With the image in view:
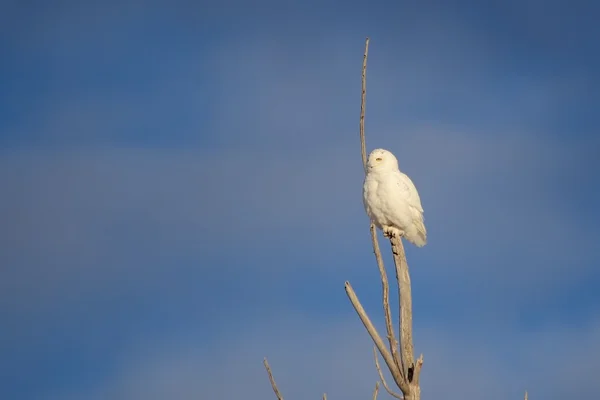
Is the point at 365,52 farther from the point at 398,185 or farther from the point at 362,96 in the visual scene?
the point at 398,185

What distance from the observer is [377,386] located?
29.5 feet

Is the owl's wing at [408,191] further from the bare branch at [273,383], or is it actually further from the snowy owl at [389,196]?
the bare branch at [273,383]

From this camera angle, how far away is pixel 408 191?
13.1m

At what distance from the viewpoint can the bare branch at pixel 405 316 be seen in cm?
891

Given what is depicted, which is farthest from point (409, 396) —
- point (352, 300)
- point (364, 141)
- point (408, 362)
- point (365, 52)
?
point (365, 52)

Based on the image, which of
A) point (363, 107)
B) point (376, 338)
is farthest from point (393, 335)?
point (363, 107)

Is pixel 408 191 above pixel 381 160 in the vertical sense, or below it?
below

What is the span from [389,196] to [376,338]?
13.7 ft

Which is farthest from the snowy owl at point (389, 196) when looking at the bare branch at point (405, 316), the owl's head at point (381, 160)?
the bare branch at point (405, 316)

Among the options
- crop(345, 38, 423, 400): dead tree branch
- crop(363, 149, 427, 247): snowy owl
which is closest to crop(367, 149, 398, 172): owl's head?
crop(363, 149, 427, 247): snowy owl

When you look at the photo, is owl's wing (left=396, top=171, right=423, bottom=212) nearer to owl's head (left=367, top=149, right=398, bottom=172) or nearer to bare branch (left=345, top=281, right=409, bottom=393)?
owl's head (left=367, top=149, right=398, bottom=172)

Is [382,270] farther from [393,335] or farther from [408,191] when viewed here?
[408,191]

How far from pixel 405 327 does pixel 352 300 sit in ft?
2.27

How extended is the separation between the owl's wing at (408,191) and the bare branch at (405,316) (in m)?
2.69
